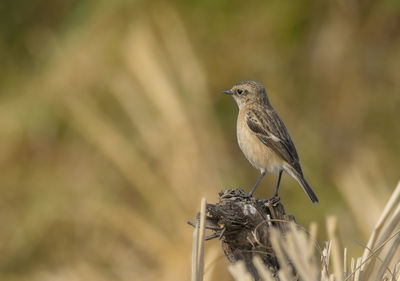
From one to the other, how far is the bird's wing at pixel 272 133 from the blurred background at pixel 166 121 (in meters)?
2.38

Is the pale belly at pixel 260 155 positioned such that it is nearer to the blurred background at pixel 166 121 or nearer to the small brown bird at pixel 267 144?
the small brown bird at pixel 267 144

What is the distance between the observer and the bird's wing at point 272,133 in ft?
21.2

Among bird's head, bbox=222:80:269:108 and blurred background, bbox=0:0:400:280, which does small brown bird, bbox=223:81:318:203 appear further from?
blurred background, bbox=0:0:400:280

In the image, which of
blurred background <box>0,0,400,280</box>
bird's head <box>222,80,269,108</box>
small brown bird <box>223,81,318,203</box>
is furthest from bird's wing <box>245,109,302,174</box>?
blurred background <box>0,0,400,280</box>

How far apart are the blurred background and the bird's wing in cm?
238

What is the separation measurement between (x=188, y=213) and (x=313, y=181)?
2.12 m

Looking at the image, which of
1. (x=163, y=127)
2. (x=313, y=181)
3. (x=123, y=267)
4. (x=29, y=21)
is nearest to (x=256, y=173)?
(x=313, y=181)

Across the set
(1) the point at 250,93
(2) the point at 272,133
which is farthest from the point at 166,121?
(2) the point at 272,133

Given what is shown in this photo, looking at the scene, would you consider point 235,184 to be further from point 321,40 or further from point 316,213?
point 321,40

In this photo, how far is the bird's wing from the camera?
646 centimetres

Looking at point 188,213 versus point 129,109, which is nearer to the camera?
point 188,213

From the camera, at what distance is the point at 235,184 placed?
9.63m

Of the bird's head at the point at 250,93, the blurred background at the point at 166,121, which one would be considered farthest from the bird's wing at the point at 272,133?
the blurred background at the point at 166,121

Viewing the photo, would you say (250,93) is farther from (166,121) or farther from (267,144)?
(166,121)
